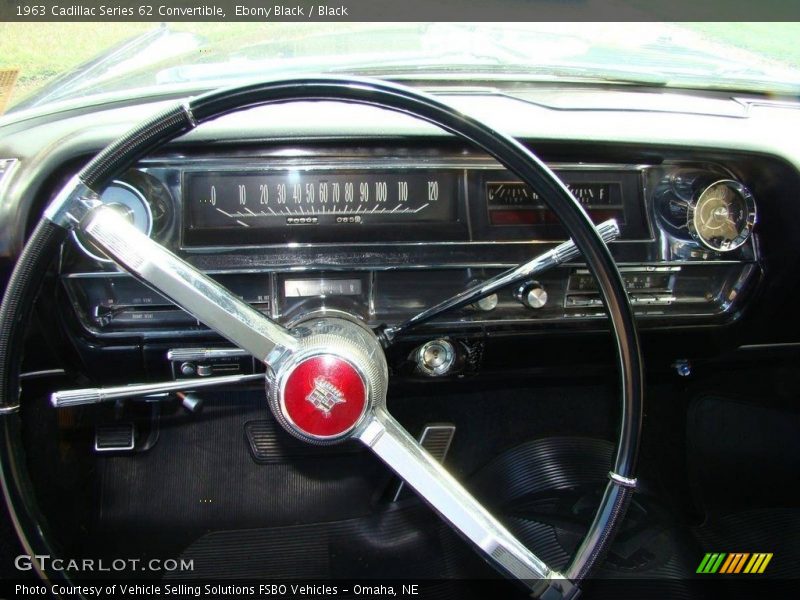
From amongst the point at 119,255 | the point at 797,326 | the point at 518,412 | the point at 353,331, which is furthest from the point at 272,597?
the point at 797,326

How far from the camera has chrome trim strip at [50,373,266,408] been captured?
0.94 metres

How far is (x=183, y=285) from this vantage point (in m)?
0.83

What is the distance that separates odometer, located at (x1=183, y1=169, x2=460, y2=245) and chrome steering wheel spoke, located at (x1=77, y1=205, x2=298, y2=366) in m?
0.38

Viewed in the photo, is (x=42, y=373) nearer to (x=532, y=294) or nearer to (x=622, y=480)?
(x=532, y=294)

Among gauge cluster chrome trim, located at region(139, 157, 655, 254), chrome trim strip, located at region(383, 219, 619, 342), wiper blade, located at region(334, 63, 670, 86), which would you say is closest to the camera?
chrome trim strip, located at region(383, 219, 619, 342)

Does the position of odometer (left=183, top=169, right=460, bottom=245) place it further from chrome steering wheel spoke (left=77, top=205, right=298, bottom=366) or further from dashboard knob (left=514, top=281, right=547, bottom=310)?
chrome steering wheel spoke (left=77, top=205, right=298, bottom=366)

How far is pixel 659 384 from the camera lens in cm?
197

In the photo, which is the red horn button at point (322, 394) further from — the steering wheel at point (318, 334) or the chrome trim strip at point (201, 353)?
the chrome trim strip at point (201, 353)

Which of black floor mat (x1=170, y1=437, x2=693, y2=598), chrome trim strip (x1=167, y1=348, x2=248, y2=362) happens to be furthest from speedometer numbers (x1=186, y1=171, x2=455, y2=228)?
black floor mat (x1=170, y1=437, x2=693, y2=598)

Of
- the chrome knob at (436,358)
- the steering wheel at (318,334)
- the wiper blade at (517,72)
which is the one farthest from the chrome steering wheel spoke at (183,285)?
the wiper blade at (517,72)

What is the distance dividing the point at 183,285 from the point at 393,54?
0.85 m

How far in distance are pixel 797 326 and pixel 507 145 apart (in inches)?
48.4

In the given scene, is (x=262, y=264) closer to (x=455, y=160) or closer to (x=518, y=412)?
(x=455, y=160)

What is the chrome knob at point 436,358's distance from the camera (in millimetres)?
1349
